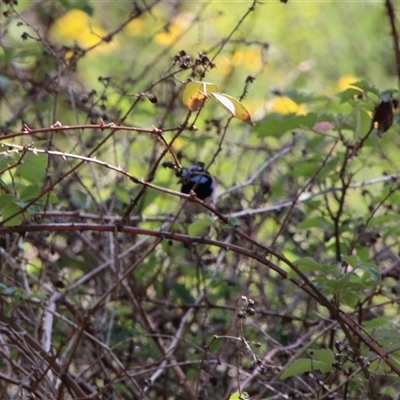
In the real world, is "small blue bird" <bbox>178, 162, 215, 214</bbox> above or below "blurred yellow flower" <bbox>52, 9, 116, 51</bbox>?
below

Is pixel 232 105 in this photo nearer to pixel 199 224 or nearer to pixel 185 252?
pixel 199 224

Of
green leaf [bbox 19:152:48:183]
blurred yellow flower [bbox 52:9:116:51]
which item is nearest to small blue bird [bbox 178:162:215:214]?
green leaf [bbox 19:152:48:183]

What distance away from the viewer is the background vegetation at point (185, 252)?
53.9 inches

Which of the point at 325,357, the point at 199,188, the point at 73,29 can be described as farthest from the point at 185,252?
the point at 73,29

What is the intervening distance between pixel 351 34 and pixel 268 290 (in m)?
1.82

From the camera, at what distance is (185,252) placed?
200 cm

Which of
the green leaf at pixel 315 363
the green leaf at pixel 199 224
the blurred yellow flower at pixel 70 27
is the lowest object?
the green leaf at pixel 315 363

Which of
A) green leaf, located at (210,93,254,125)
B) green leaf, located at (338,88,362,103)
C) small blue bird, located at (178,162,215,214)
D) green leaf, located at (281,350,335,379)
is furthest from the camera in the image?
small blue bird, located at (178,162,215,214)

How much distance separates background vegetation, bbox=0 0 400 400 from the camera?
1370mm

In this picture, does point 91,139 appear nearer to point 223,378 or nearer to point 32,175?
point 32,175

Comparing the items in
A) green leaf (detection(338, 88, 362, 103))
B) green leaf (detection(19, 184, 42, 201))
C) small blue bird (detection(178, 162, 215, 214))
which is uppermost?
green leaf (detection(338, 88, 362, 103))

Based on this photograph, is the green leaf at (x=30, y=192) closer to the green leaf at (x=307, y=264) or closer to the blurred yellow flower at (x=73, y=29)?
the green leaf at (x=307, y=264)

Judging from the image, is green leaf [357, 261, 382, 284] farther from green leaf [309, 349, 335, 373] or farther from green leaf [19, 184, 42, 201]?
green leaf [19, 184, 42, 201]

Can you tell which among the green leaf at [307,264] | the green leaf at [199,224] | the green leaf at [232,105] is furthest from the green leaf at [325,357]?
the green leaf at [232,105]
